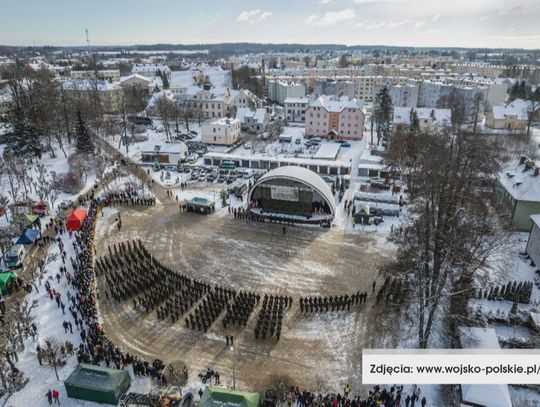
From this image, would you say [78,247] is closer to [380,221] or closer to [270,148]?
[380,221]

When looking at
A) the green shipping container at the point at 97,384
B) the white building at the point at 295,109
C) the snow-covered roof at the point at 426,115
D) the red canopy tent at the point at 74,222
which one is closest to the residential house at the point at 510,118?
the snow-covered roof at the point at 426,115

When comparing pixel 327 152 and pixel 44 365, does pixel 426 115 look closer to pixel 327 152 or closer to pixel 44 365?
pixel 327 152

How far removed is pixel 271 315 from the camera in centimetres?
1878

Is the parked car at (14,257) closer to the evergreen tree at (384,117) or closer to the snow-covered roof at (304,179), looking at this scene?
the snow-covered roof at (304,179)

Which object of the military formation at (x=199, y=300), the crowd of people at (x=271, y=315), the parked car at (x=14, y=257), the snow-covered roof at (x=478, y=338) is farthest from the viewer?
the parked car at (x=14, y=257)

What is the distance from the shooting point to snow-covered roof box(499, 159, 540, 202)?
2598 cm

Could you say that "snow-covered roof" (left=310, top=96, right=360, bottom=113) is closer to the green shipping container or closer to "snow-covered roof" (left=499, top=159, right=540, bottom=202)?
"snow-covered roof" (left=499, top=159, right=540, bottom=202)

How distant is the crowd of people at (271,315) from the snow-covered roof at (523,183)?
18.4 meters

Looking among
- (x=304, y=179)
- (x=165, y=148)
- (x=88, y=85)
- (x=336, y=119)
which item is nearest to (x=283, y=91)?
(x=336, y=119)

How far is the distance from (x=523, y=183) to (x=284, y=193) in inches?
671

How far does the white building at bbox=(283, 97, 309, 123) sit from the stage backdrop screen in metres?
40.2

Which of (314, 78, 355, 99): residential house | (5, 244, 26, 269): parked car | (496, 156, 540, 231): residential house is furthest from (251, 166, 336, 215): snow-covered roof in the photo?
(314, 78, 355, 99): residential house

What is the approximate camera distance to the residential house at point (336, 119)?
54250 millimetres

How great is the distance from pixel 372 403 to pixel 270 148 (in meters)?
40.1
